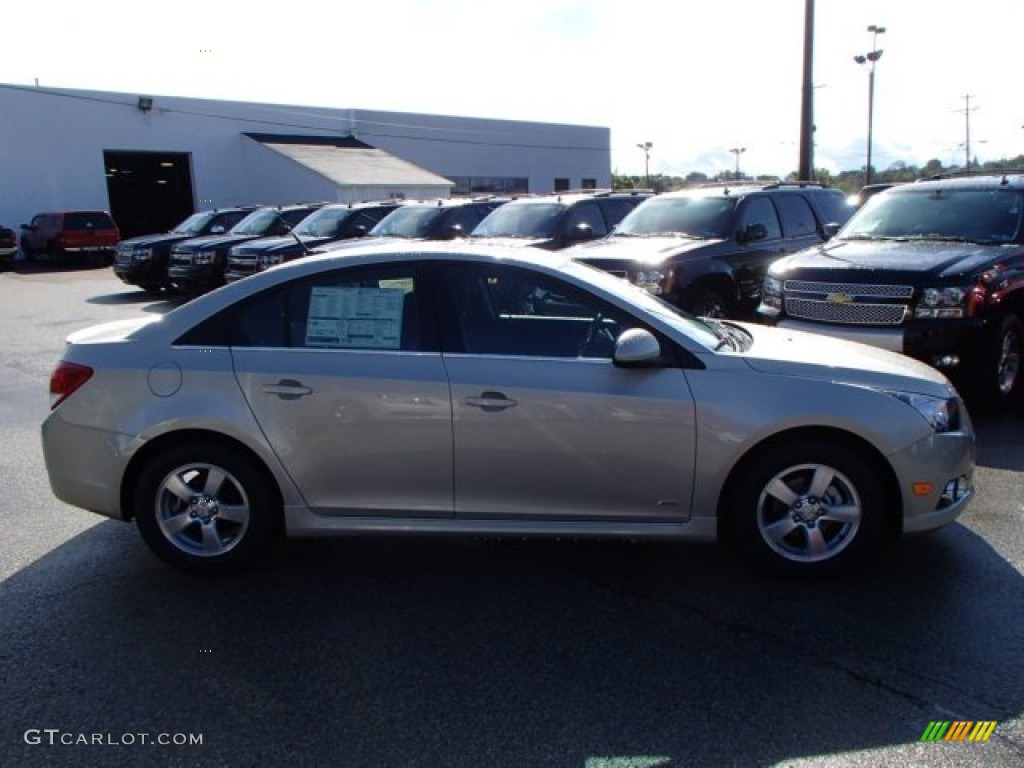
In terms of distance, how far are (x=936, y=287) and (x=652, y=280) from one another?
2.86 m

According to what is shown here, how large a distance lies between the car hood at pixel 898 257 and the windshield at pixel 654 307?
3283mm

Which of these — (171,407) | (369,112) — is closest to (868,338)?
(171,407)

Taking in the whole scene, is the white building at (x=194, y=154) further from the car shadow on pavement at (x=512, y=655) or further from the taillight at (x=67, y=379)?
the car shadow on pavement at (x=512, y=655)

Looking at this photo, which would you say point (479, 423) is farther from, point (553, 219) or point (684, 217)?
point (553, 219)

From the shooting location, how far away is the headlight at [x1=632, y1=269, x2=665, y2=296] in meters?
8.96

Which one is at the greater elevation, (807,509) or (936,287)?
(936,287)

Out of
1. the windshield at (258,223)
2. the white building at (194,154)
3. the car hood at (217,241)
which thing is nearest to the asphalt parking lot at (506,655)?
the car hood at (217,241)

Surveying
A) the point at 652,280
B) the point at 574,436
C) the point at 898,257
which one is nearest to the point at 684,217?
the point at 652,280

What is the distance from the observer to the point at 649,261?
29.8 ft

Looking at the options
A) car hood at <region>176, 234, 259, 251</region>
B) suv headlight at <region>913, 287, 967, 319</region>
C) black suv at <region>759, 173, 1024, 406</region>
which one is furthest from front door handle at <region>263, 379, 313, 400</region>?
car hood at <region>176, 234, 259, 251</region>

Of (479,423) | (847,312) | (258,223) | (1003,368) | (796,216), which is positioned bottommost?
(1003,368)

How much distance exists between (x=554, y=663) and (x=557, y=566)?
37.5 inches

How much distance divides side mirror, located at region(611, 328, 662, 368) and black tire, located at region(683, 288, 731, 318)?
214 inches

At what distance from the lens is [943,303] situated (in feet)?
22.5
